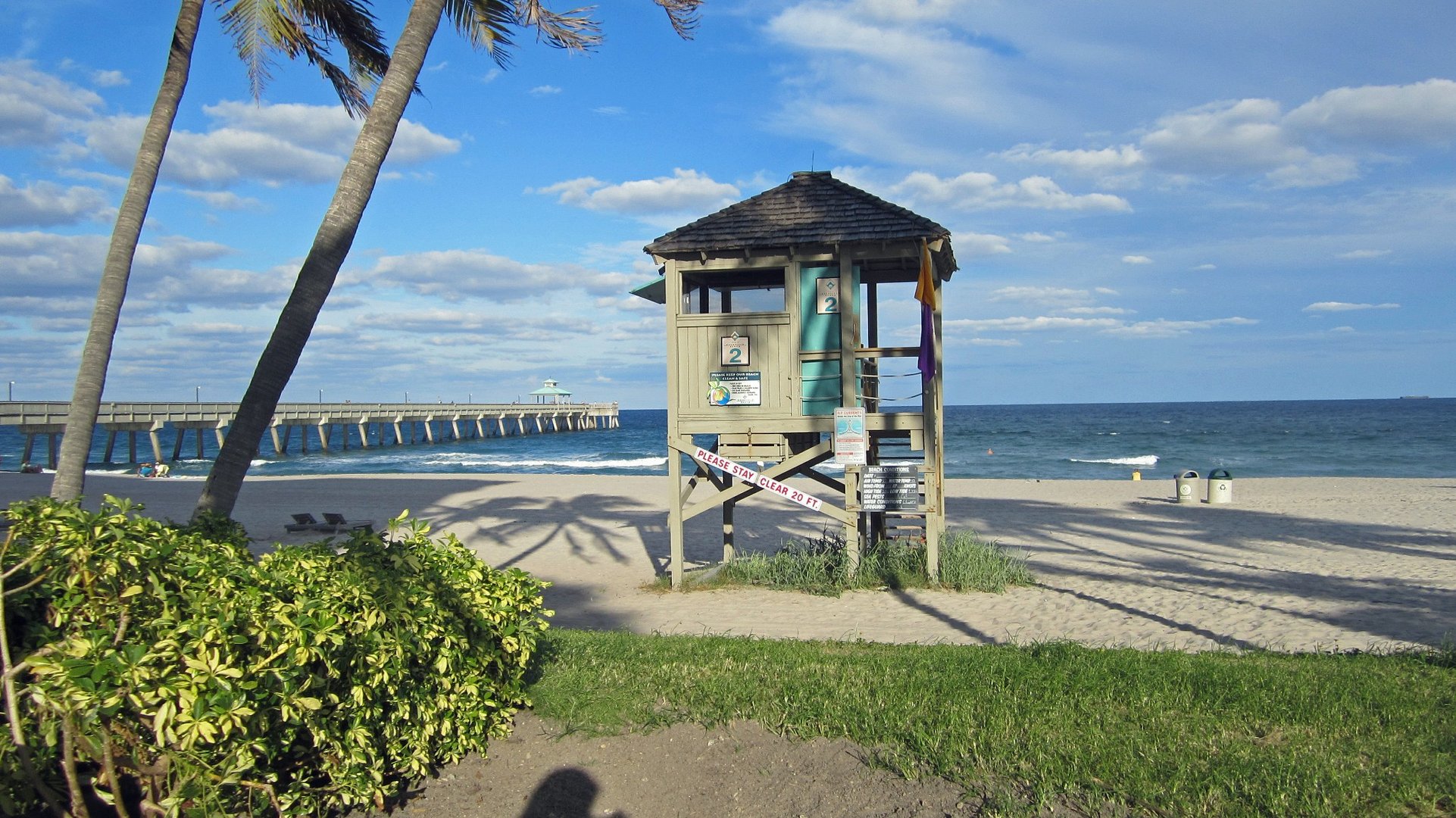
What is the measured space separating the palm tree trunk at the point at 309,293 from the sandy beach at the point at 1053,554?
4.38 m

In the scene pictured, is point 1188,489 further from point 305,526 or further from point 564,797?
point 564,797

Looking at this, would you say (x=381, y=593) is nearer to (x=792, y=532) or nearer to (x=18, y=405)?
(x=792, y=532)

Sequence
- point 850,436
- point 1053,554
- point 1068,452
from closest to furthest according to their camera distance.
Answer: point 850,436 < point 1053,554 < point 1068,452

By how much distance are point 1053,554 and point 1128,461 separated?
38051 millimetres

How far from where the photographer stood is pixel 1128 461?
167ft

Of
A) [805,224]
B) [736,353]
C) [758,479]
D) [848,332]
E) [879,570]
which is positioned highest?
[805,224]

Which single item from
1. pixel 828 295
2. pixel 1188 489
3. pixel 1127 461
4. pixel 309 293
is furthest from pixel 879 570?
pixel 1127 461

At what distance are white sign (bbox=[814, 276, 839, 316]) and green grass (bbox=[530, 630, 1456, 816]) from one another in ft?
17.6

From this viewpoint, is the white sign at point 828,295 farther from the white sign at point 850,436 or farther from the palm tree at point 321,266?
the palm tree at point 321,266

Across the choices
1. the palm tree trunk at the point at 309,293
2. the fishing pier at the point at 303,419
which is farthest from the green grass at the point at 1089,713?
the fishing pier at the point at 303,419

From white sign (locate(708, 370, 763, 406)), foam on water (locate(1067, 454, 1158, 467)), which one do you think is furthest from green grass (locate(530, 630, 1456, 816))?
foam on water (locate(1067, 454, 1158, 467))

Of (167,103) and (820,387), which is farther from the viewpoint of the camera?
(820,387)

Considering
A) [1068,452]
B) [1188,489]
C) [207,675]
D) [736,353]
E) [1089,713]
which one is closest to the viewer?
[207,675]

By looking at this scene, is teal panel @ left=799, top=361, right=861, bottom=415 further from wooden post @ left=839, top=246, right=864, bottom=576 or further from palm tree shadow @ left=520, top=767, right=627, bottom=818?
palm tree shadow @ left=520, top=767, right=627, bottom=818
